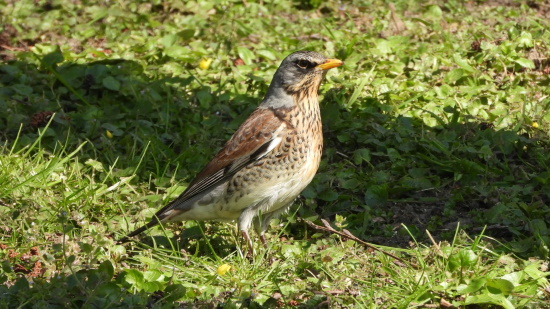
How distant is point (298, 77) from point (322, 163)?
3.94ft

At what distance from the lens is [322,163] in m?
6.98

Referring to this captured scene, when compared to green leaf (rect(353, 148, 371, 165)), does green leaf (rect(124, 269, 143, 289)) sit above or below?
below

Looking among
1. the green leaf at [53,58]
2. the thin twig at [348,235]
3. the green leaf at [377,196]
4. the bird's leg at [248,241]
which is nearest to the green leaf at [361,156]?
the green leaf at [377,196]

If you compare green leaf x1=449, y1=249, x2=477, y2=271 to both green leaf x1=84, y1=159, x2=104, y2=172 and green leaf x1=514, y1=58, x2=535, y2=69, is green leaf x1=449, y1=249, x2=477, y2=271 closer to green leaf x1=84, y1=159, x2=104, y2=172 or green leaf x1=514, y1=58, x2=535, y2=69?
green leaf x1=84, y1=159, x2=104, y2=172

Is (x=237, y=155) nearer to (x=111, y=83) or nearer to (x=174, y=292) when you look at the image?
(x=174, y=292)

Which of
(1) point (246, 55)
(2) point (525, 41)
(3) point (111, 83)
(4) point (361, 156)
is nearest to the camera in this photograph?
(4) point (361, 156)

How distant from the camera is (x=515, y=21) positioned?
9.03m

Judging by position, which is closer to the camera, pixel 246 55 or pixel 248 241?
pixel 248 241

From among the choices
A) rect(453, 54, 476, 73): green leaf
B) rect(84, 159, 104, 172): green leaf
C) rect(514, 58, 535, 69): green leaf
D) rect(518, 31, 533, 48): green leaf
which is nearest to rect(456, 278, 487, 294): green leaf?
rect(84, 159, 104, 172): green leaf

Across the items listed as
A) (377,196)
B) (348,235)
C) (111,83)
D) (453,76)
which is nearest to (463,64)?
(453,76)

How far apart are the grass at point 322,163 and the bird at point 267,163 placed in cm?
23

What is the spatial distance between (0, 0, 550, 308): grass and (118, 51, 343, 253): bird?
230 mm

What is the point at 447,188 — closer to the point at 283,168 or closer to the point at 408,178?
the point at 408,178

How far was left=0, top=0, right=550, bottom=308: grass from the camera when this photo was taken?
16.9 ft
